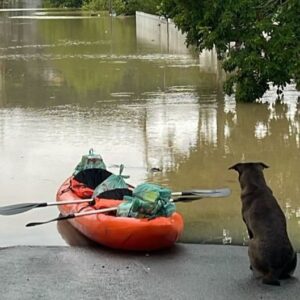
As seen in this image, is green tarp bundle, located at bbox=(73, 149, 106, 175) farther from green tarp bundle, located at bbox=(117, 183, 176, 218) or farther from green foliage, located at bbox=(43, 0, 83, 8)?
green foliage, located at bbox=(43, 0, 83, 8)

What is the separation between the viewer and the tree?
49.5 feet

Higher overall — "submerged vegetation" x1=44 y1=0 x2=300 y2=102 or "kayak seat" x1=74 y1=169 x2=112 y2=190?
"submerged vegetation" x1=44 y1=0 x2=300 y2=102

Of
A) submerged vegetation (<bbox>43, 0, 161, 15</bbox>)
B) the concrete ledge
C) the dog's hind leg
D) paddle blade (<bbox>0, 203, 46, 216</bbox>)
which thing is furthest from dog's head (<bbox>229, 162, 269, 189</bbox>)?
submerged vegetation (<bbox>43, 0, 161, 15</bbox>)

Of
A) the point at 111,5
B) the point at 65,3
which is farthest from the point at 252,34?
the point at 65,3

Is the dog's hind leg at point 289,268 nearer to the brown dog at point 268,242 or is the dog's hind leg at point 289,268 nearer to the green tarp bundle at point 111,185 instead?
the brown dog at point 268,242

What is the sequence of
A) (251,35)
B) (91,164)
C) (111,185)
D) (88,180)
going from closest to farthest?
(111,185) → (88,180) → (91,164) → (251,35)

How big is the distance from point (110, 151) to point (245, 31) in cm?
490

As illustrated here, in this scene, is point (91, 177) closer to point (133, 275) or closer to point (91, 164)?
point (91, 164)

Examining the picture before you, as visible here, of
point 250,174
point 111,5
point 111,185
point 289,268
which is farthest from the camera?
point 111,5

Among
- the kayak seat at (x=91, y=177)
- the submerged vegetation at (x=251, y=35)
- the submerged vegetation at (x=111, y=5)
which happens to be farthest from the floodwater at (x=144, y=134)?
the submerged vegetation at (x=111, y=5)

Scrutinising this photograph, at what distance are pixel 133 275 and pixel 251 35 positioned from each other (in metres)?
9.61

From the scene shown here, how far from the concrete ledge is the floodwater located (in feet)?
1.58

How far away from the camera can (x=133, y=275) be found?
671 cm

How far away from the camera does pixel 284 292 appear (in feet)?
20.1
